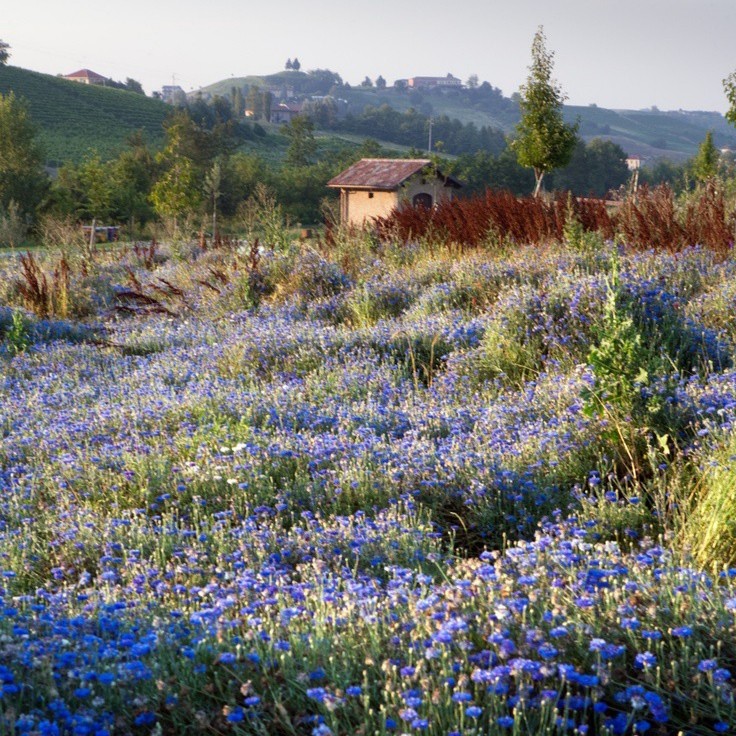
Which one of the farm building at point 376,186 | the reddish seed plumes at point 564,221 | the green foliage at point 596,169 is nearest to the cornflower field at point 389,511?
the reddish seed plumes at point 564,221

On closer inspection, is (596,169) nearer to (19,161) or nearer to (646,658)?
(19,161)

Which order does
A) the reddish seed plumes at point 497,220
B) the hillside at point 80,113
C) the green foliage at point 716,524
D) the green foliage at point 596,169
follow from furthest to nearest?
the green foliage at point 596,169 < the hillside at point 80,113 < the reddish seed plumes at point 497,220 < the green foliage at point 716,524

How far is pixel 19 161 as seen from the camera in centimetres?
4028

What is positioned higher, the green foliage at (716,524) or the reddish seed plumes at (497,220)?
the reddish seed plumes at (497,220)

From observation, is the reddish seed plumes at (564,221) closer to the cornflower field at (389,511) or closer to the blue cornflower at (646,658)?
the cornflower field at (389,511)

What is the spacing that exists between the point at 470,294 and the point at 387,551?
5.35 meters

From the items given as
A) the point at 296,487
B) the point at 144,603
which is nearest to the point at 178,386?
the point at 296,487

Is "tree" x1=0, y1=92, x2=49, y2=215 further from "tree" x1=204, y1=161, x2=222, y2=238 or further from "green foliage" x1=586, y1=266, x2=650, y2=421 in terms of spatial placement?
"green foliage" x1=586, y1=266, x2=650, y2=421

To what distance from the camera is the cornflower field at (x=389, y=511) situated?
2100mm

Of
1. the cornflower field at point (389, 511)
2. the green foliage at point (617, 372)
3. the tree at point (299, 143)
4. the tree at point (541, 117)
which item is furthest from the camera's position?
the tree at point (299, 143)

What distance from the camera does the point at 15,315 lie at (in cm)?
852

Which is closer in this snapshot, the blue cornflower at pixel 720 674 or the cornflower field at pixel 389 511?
the blue cornflower at pixel 720 674

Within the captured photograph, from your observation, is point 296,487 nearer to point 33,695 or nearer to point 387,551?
point 387,551

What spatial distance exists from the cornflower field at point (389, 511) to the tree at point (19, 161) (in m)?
32.7
